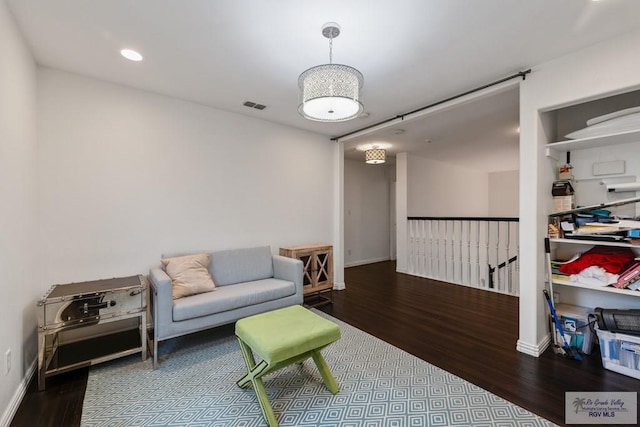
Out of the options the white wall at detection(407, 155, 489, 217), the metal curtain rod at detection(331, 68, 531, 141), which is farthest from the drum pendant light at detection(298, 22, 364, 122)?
the white wall at detection(407, 155, 489, 217)

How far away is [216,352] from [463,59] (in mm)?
3298

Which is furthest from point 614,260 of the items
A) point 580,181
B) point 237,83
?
point 237,83

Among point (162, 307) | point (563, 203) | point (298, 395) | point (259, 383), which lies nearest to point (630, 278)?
point (563, 203)

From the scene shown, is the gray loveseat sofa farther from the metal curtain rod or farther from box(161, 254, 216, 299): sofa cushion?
the metal curtain rod

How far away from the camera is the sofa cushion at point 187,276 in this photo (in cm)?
257

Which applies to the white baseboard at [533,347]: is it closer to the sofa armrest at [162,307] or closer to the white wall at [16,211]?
the sofa armrest at [162,307]

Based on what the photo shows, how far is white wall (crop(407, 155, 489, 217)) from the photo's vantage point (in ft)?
19.8

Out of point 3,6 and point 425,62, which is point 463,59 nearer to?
point 425,62

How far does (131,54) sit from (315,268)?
9.73ft

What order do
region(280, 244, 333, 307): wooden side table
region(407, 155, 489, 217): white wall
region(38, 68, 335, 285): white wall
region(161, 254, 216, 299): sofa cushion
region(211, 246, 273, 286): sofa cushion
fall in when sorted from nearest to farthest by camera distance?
region(38, 68, 335, 285): white wall → region(161, 254, 216, 299): sofa cushion → region(211, 246, 273, 286): sofa cushion → region(280, 244, 333, 307): wooden side table → region(407, 155, 489, 217): white wall

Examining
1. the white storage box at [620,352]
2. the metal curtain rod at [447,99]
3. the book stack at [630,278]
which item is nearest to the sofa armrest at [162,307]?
the metal curtain rod at [447,99]

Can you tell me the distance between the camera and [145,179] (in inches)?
114

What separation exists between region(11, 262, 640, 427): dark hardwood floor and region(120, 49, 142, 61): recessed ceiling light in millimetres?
2546

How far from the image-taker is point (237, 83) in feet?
8.94
